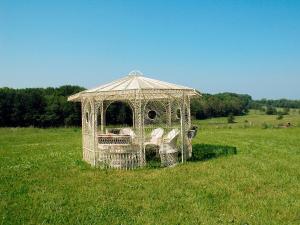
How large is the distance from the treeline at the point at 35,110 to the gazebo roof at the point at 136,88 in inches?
1622

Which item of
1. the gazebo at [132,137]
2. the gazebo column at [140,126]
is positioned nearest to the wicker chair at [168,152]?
the gazebo at [132,137]

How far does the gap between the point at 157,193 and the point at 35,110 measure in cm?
4869

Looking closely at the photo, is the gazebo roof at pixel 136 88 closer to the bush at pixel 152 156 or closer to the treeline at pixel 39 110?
the bush at pixel 152 156

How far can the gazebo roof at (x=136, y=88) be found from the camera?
43.3 feet

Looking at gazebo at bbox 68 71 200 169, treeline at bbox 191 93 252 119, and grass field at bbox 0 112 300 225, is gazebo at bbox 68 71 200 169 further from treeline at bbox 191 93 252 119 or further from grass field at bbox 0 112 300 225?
treeline at bbox 191 93 252 119

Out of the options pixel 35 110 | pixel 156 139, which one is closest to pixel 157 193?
pixel 156 139

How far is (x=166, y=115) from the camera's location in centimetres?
1964

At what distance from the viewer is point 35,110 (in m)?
55.5

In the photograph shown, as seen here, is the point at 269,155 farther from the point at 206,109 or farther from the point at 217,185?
the point at 206,109

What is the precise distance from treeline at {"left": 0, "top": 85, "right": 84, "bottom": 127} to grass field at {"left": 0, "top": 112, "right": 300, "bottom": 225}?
41.2m

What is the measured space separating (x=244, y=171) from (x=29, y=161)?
858 cm

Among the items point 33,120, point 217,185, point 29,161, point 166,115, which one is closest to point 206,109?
point 33,120

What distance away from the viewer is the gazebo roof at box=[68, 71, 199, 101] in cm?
1321

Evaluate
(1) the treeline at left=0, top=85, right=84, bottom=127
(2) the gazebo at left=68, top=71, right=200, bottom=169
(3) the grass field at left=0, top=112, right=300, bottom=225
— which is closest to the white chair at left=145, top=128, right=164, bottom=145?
(2) the gazebo at left=68, top=71, right=200, bottom=169
